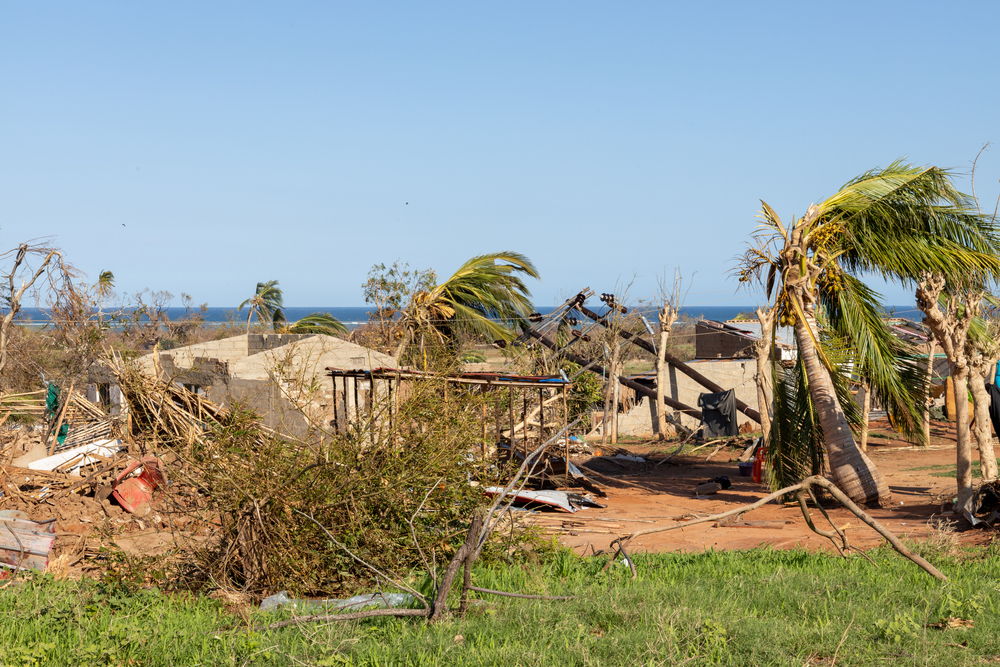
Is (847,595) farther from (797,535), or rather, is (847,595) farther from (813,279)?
(813,279)

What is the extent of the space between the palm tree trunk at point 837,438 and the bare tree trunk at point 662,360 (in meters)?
8.86

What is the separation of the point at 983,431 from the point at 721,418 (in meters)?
10.7

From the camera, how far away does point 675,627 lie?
5.88 meters

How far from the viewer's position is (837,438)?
1247 cm

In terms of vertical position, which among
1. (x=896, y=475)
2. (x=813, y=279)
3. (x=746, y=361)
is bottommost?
(x=896, y=475)

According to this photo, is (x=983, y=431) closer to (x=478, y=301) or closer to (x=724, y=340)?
(x=478, y=301)

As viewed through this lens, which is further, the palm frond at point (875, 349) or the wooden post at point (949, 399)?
the wooden post at point (949, 399)

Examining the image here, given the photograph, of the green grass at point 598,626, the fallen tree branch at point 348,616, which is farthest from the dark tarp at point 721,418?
the fallen tree branch at point 348,616

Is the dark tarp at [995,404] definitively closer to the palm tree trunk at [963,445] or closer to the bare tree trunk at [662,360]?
the palm tree trunk at [963,445]

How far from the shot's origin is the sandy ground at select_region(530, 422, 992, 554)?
34.4ft

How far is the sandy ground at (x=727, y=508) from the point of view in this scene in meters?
10.5

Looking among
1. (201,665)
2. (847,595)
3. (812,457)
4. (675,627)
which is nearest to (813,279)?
(812,457)

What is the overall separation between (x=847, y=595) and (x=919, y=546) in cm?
214

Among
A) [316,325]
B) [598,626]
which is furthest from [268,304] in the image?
[598,626]
